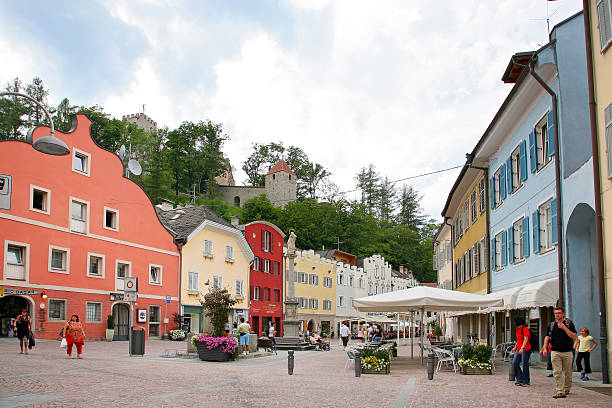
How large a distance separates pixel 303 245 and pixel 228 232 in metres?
35.1

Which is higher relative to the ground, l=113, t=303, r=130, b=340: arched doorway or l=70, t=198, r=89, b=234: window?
l=70, t=198, r=89, b=234: window

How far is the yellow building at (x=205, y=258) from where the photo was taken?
4231cm

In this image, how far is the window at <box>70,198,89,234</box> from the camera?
32.9 meters

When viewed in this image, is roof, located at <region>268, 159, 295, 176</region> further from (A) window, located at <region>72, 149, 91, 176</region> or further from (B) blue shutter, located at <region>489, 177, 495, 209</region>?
(B) blue shutter, located at <region>489, 177, 495, 209</region>

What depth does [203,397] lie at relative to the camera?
11.6 meters

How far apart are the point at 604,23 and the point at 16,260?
25465 mm

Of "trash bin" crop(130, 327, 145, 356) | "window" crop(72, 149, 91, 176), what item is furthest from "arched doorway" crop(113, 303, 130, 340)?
"trash bin" crop(130, 327, 145, 356)

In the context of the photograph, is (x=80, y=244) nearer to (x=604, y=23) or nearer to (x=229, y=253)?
(x=229, y=253)

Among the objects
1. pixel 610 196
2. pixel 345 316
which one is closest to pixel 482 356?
pixel 610 196

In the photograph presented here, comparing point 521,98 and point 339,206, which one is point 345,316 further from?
point 521,98

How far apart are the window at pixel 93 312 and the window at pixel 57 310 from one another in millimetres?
1672

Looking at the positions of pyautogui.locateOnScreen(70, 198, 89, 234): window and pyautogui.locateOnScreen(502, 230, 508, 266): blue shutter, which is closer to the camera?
pyautogui.locateOnScreen(502, 230, 508, 266): blue shutter

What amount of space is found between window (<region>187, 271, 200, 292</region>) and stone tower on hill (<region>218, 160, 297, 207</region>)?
58.7 metres

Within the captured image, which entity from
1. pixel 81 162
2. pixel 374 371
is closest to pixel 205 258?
pixel 81 162
